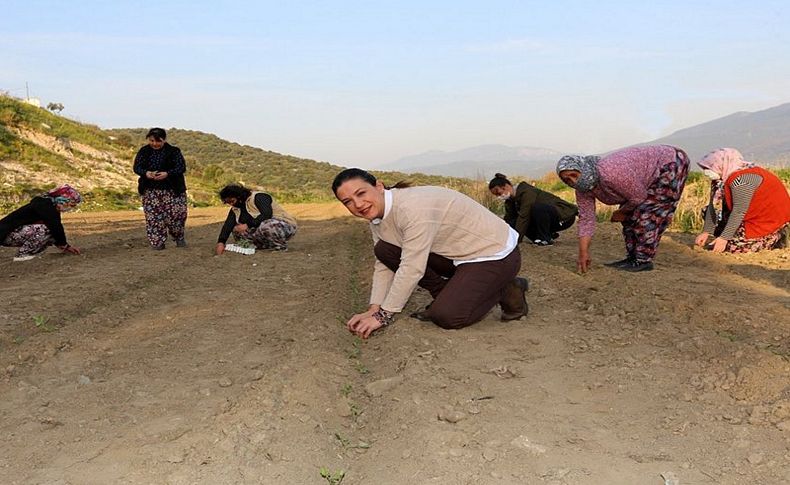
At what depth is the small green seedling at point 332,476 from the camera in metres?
2.14

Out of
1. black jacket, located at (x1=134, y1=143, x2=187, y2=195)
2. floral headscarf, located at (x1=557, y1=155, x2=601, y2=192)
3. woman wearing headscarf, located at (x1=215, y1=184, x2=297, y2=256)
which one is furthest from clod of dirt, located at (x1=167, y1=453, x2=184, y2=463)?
black jacket, located at (x1=134, y1=143, x2=187, y2=195)

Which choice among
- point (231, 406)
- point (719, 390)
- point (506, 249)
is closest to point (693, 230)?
point (506, 249)

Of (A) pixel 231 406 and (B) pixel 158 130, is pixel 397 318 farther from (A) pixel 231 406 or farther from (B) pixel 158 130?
(B) pixel 158 130

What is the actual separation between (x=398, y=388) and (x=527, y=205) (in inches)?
156

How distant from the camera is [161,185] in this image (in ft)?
22.7

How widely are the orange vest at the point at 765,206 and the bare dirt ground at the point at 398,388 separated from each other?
1052 mm

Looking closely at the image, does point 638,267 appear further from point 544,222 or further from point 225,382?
point 225,382

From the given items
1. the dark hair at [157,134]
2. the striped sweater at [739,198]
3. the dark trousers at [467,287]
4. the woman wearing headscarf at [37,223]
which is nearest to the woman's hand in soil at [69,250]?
the woman wearing headscarf at [37,223]

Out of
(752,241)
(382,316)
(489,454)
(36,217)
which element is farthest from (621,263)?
(36,217)

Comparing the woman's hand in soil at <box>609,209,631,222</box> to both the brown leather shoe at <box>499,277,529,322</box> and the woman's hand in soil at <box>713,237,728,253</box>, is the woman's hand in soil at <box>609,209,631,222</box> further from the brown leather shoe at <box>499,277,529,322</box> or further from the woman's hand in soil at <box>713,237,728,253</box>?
the brown leather shoe at <box>499,277,529,322</box>

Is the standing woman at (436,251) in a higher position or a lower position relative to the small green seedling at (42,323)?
higher

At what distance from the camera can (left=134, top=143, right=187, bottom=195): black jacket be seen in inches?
268

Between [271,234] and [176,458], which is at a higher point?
[271,234]

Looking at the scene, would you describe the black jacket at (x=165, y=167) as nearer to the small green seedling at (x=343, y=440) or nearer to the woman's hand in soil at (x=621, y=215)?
the woman's hand in soil at (x=621, y=215)
